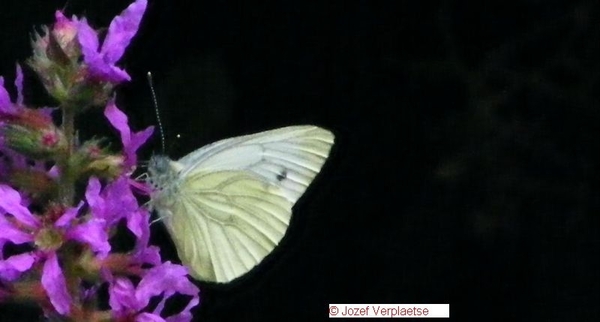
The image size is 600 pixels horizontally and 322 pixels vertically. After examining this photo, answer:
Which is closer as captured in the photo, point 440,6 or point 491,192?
point 440,6

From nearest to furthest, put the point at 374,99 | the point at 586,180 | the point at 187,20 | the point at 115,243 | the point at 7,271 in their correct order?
the point at 7,271, the point at 115,243, the point at 187,20, the point at 374,99, the point at 586,180

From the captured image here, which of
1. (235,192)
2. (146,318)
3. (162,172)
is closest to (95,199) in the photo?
(146,318)

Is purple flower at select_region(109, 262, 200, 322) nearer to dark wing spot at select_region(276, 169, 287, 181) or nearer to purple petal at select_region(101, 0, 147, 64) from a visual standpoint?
purple petal at select_region(101, 0, 147, 64)

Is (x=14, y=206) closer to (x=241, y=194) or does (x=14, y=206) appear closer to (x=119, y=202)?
(x=119, y=202)

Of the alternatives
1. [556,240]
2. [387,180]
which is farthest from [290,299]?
[556,240]

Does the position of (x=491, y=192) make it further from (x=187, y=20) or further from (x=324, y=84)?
(x=187, y=20)

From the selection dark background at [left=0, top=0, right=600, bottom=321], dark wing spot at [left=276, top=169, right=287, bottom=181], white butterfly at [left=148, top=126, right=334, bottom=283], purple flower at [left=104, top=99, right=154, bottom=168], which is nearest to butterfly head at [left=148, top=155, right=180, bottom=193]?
white butterfly at [left=148, top=126, right=334, bottom=283]
